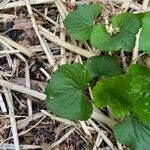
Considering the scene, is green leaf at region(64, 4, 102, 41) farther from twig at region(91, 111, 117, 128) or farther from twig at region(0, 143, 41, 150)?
twig at region(0, 143, 41, 150)

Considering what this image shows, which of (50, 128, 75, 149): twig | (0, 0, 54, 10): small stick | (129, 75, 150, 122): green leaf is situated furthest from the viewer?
(0, 0, 54, 10): small stick

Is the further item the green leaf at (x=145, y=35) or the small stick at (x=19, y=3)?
the small stick at (x=19, y=3)

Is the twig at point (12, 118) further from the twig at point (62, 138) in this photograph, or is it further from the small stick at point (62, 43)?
the small stick at point (62, 43)

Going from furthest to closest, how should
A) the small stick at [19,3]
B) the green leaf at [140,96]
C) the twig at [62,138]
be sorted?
the small stick at [19,3]
the twig at [62,138]
the green leaf at [140,96]

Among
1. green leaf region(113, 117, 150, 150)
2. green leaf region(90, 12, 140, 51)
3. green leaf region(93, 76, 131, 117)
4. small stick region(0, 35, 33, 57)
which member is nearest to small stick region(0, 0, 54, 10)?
small stick region(0, 35, 33, 57)

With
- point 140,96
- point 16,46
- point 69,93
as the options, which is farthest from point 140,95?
point 16,46

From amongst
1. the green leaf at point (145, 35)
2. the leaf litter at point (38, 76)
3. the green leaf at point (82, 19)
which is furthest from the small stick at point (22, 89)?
the green leaf at point (145, 35)

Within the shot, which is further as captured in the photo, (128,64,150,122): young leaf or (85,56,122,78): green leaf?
(85,56,122,78): green leaf

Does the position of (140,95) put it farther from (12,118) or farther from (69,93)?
(12,118)

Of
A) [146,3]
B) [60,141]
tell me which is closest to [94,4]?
[146,3]
